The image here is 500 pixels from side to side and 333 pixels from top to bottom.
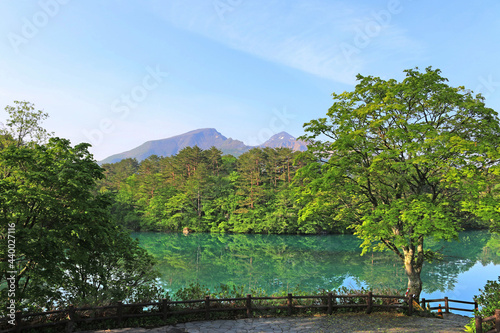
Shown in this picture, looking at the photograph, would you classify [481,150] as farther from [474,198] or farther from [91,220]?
[91,220]

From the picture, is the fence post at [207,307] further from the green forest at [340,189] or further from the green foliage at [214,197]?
the green foliage at [214,197]

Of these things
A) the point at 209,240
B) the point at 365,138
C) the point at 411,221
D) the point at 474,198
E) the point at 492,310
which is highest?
the point at 365,138

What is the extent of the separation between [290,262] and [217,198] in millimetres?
27207

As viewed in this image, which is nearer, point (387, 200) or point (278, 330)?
point (278, 330)

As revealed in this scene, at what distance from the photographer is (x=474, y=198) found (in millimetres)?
12359

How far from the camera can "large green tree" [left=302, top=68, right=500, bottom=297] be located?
1141 cm

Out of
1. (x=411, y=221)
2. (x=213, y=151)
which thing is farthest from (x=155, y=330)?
(x=213, y=151)

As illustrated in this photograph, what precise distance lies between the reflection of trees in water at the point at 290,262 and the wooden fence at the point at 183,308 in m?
7.18

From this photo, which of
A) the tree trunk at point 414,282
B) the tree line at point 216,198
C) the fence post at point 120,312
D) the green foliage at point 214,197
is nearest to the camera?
the fence post at point 120,312

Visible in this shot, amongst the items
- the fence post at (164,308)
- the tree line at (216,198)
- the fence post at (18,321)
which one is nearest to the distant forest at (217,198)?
the tree line at (216,198)

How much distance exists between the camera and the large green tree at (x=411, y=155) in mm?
11406

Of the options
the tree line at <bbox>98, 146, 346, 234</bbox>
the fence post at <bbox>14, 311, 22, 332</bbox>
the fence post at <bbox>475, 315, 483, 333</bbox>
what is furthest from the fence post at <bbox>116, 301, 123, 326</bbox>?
the tree line at <bbox>98, 146, 346, 234</bbox>

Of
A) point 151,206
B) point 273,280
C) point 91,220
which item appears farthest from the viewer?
point 151,206

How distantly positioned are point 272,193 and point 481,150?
144 ft
